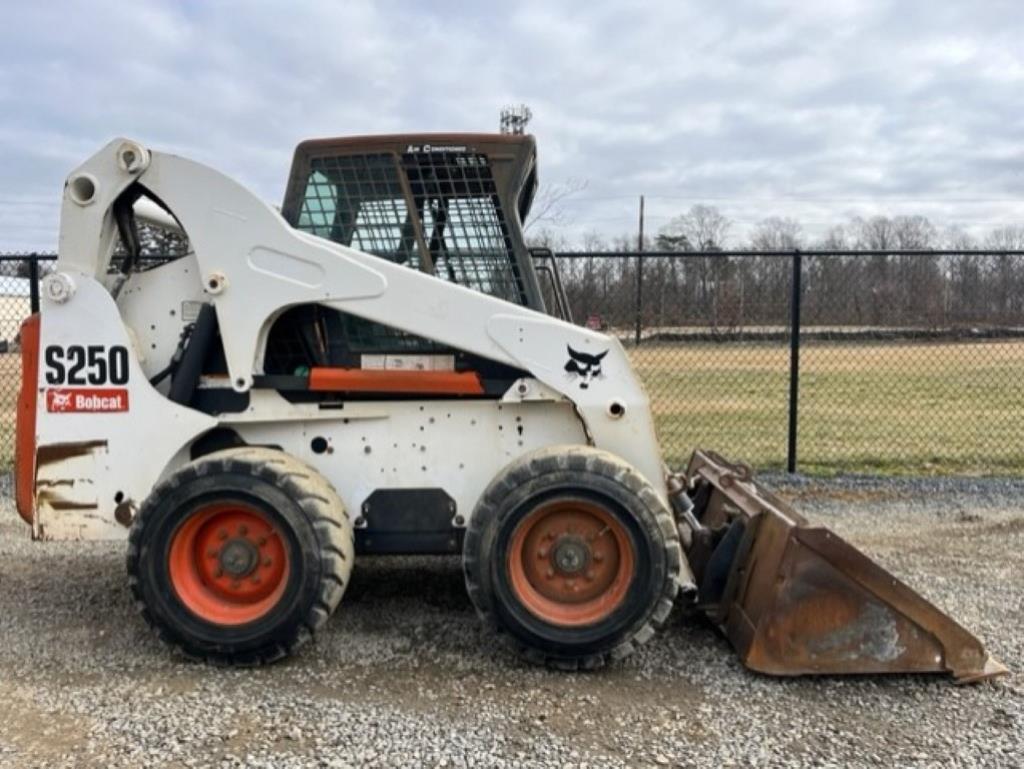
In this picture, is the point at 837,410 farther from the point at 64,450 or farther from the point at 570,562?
the point at 64,450

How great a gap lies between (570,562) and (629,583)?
278 millimetres

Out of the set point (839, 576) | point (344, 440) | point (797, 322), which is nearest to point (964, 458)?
point (797, 322)

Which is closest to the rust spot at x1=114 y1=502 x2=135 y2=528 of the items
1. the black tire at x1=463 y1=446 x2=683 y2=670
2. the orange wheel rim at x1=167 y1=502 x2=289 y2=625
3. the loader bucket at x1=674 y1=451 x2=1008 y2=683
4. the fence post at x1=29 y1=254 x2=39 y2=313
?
the orange wheel rim at x1=167 y1=502 x2=289 y2=625

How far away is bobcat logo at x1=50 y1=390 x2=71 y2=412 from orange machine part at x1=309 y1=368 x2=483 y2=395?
3.68ft

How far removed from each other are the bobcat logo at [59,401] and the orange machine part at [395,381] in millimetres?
1122

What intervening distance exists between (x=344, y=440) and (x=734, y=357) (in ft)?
23.7

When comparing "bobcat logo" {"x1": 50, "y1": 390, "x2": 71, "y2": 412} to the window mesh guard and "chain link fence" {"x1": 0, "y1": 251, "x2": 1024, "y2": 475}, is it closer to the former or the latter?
the window mesh guard

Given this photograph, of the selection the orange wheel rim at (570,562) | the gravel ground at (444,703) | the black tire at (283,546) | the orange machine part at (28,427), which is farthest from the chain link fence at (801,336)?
the black tire at (283,546)

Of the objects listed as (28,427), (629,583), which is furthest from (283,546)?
(629,583)

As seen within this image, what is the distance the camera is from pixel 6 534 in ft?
20.6

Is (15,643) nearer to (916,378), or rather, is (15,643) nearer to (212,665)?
(212,665)

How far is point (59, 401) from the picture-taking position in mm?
4133

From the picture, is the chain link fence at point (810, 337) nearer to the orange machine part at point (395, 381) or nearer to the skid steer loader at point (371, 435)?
the skid steer loader at point (371, 435)

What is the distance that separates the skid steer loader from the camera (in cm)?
385
